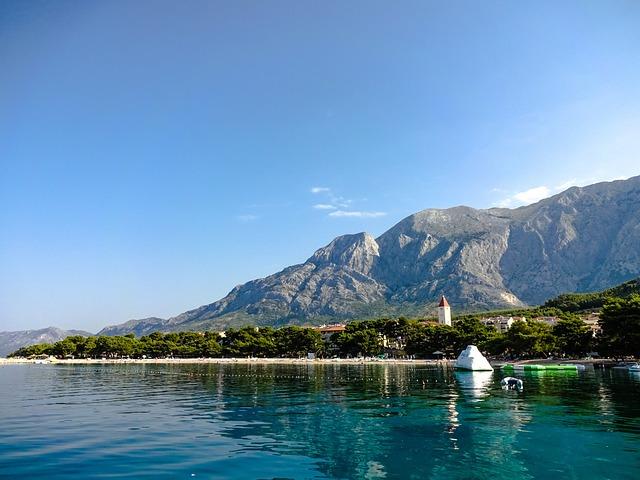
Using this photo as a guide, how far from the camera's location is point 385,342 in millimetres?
178625

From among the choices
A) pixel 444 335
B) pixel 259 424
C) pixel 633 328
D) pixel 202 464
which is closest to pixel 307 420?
pixel 259 424

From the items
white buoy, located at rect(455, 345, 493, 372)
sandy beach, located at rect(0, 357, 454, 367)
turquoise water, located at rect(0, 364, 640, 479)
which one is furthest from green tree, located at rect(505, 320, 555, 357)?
turquoise water, located at rect(0, 364, 640, 479)

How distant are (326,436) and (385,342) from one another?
155 metres

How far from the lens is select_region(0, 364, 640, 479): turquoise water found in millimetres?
20453

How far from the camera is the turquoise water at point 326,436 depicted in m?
20.5

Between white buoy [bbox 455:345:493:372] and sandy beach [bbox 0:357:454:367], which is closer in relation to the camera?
white buoy [bbox 455:345:493:372]

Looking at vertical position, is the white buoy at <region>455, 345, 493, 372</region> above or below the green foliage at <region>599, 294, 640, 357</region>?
below

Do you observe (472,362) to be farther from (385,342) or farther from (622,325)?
Answer: (385,342)

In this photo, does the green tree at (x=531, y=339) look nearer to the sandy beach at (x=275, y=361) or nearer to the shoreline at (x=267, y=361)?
the shoreline at (x=267, y=361)

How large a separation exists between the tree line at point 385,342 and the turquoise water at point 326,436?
6720 centimetres

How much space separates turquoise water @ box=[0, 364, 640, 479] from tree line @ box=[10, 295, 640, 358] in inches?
2645

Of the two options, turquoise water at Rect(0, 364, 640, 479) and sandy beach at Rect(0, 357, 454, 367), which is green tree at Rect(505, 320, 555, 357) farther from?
turquoise water at Rect(0, 364, 640, 479)

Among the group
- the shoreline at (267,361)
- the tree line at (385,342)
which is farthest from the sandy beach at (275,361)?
the tree line at (385,342)

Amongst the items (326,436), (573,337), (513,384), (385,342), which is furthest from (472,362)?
(385,342)
